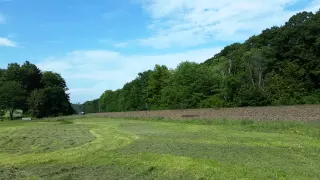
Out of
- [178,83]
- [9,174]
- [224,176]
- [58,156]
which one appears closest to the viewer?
[224,176]

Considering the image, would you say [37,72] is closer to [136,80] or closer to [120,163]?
[136,80]

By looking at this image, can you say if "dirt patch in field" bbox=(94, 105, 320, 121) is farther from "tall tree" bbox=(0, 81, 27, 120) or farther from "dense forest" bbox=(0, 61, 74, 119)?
"dense forest" bbox=(0, 61, 74, 119)

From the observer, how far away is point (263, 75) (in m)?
73.6

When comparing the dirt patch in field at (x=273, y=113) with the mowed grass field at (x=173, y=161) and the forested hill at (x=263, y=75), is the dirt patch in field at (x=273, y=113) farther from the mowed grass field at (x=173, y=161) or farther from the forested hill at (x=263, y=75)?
the forested hill at (x=263, y=75)

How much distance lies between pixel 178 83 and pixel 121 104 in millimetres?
36794

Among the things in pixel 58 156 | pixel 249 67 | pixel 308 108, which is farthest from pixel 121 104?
pixel 58 156

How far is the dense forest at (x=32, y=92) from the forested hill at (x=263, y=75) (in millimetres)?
36306

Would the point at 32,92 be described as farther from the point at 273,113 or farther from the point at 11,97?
the point at 273,113

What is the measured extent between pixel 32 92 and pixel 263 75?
75.1 metres

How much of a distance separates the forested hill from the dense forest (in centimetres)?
3631

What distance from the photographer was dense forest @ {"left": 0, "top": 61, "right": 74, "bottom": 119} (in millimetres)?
105125

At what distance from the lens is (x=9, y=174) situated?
11586 millimetres

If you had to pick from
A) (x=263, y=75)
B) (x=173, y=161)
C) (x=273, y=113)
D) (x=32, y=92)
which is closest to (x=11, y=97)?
(x=32, y=92)

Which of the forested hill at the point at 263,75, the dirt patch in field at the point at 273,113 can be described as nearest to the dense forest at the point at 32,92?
the forested hill at the point at 263,75
